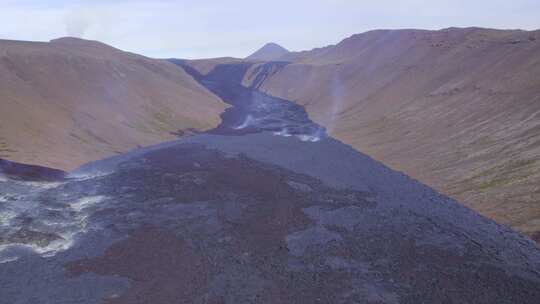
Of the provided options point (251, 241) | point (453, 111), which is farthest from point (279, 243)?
point (453, 111)

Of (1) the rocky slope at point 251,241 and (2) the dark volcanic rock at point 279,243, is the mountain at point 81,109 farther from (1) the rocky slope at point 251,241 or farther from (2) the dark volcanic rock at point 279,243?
(2) the dark volcanic rock at point 279,243

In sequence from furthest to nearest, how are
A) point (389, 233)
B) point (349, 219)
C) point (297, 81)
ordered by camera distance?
point (297, 81) → point (349, 219) → point (389, 233)

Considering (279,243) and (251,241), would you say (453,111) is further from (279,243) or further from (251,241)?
(251,241)

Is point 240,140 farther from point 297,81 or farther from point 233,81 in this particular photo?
point 233,81

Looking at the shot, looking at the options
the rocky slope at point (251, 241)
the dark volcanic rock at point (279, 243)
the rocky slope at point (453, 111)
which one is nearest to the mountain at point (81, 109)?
the rocky slope at point (251, 241)

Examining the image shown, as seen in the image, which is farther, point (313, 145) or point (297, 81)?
point (297, 81)

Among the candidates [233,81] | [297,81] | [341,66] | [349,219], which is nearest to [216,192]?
[349,219]

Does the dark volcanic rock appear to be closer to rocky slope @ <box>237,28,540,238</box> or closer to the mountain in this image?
rocky slope @ <box>237,28,540,238</box>
